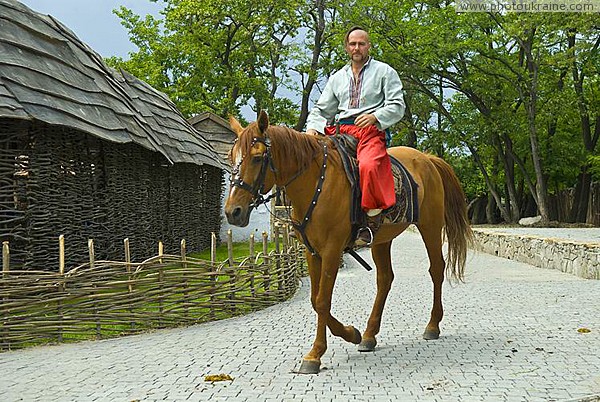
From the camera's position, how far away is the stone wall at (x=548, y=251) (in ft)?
45.2

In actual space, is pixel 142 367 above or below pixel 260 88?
below

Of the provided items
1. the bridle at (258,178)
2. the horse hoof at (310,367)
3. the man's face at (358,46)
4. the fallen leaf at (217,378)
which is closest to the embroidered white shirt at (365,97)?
the man's face at (358,46)

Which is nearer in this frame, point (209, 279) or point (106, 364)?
point (106, 364)

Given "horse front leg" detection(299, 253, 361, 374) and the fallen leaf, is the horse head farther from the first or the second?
the fallen leaf

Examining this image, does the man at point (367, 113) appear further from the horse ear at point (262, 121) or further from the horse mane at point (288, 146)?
the horse ear at point (262, 121)

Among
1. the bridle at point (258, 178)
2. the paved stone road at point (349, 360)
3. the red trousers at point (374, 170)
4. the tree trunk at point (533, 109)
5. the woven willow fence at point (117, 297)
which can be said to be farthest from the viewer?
the tree trunk at point (533, 109)

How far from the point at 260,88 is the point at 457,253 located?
3256 cm

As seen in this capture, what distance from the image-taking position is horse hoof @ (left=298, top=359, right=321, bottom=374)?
6.34m

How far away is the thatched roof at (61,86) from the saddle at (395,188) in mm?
5285

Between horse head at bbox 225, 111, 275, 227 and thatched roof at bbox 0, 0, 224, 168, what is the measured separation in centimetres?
520

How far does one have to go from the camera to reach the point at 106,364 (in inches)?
274

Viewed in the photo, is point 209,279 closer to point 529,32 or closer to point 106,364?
point 106,364

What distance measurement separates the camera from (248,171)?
6.10 m

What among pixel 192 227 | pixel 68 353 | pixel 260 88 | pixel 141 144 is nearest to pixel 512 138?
pixel 260 88
